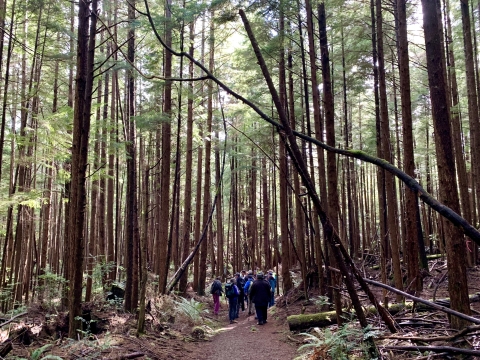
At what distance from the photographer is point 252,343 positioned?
31.9 feet

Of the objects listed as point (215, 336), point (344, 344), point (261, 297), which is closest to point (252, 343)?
point (215, 336)

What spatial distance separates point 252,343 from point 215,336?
1919mm

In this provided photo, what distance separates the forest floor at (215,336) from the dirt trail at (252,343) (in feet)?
0.08

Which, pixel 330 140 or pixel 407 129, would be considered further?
pixel 407 129

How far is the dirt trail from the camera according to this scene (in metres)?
8.38

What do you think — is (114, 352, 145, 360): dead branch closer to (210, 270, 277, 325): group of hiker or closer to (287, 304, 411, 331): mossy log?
(287, 304, 411, 331): mossy log

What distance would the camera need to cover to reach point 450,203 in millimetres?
5113

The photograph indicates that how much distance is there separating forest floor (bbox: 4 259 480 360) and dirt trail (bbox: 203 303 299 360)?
2 centimetres

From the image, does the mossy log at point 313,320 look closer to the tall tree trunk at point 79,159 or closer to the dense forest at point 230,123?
the dense forest at point 230,123

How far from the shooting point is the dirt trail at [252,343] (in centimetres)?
838

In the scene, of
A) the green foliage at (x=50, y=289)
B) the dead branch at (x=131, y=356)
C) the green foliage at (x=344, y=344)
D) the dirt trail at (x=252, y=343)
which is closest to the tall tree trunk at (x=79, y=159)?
the dead branch at (x=131, y=356)

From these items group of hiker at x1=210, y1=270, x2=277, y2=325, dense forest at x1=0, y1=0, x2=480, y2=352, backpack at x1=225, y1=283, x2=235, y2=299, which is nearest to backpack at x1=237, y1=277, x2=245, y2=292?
group of hiker at x1=210, y1=270, x2=277, y2=325

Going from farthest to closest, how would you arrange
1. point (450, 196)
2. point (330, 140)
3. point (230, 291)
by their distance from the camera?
point (230, 291) → point (330, 140) → point (450, 196)

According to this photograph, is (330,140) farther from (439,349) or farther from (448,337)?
(439,349)
